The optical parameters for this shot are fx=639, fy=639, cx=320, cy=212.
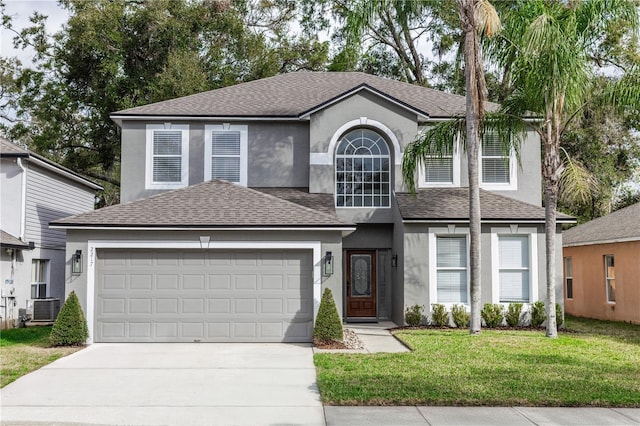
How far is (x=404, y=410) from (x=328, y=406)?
1.02m

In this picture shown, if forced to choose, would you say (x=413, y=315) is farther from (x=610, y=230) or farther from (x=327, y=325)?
(x=610, y=230)

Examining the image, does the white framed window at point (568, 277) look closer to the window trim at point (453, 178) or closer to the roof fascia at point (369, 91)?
the window trim at point (453, 178)

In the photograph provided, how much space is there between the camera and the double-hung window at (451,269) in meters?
17.4

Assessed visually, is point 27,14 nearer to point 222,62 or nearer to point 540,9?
point 222,62

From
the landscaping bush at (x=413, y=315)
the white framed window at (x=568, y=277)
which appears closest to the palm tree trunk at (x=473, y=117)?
the landscaping bush at (x=413, y=315)

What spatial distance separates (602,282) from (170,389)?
1613 cm

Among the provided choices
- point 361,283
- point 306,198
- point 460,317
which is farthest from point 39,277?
point 460,317

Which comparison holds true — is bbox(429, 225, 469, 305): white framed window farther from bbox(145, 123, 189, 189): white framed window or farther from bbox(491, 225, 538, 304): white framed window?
bbox(145, 123, 189, 189): white framed window

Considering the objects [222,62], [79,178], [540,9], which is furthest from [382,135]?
[222,62]

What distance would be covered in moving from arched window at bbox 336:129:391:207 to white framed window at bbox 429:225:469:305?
2341 mm

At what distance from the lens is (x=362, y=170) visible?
1920 cm

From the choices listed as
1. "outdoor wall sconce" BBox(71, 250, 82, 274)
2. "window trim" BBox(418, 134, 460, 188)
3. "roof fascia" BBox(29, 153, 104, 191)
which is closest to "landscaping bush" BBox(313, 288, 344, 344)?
"outdoor wall sconce" BBox(71, 250, 82, 274)

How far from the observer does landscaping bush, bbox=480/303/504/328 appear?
55.9ft

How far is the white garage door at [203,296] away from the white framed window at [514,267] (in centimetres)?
573
